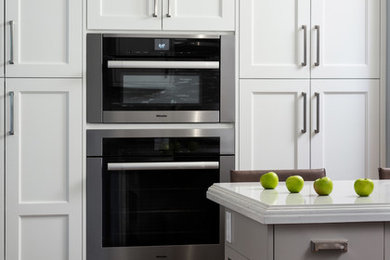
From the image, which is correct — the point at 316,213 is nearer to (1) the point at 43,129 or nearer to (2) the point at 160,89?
(2) the point at 160,89

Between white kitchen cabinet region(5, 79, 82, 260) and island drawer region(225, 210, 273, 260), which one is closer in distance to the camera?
island drawer region(225, 210, 273, 260)

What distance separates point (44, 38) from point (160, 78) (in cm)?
66

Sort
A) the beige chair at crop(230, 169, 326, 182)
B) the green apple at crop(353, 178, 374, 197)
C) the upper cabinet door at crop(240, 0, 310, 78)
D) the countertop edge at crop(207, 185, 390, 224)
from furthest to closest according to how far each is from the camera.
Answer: the upper cabinet door at crop(240, 0, 310, 78), the beige chair at crop(230, 169, 326, 182), the green apple at crop(353, 178, 374, 197), the countertop edge at crop(207, 185, 390, 224)

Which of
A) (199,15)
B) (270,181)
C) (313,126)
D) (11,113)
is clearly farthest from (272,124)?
(270,181)

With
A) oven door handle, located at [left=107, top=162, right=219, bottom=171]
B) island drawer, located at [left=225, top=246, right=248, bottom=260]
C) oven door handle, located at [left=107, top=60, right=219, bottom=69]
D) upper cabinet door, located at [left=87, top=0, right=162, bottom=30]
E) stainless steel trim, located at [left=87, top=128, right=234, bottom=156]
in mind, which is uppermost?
upper cabinet door, located at [left=87, top=0, right=162, bottom=30]

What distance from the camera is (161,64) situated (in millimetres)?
3857

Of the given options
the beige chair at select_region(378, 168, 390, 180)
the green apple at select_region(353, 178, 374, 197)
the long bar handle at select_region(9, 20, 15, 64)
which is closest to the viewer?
the green apple at select_region(353, 178, 374, 197)

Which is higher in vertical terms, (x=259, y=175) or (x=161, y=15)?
(x=161, y=15)

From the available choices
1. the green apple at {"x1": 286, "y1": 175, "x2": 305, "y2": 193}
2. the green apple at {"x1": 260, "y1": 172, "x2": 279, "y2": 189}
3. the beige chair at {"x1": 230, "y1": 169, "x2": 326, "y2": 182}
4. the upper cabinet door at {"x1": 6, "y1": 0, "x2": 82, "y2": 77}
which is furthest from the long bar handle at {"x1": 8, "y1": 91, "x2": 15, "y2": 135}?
the green apple at {"x1": 286, "y1": 175, "x2": 305, "y2": 193}

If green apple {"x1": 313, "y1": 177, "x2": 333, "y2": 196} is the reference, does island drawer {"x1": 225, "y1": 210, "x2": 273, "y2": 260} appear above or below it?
below

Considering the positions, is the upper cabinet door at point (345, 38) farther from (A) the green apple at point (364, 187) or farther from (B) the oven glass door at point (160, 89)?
(A) the green apple at point (364, 187)

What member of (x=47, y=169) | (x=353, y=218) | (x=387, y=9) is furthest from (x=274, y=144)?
(x=353, y=218)

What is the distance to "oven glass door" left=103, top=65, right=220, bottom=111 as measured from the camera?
3840 millimetres

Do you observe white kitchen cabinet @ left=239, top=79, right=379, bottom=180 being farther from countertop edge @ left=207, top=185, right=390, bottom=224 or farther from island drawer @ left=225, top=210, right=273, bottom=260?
countertop edge @ left=207, top=185, right=390, bottom=224
